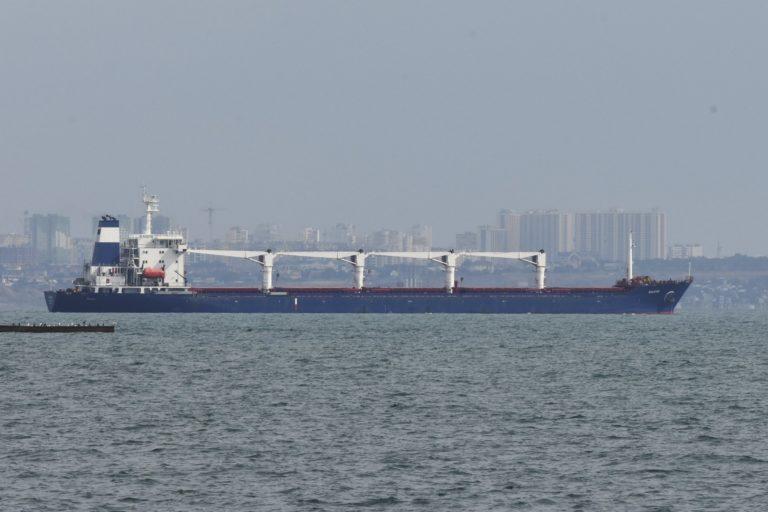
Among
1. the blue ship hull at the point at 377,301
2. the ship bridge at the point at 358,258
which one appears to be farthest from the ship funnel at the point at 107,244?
the ship bridge at the point at 358,258

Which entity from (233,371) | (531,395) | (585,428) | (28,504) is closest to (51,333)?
(233,371)

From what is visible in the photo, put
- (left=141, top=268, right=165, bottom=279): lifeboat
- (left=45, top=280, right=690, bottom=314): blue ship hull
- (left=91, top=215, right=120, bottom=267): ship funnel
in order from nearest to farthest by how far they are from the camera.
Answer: (left=45, top=280, right=690, bottom=314): blue ship hull → (left=141, top=268, right=165, bottom=279): lifeboat → (left=91, top=215, right=120, bottom=267): ship funnel

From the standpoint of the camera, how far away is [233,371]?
69.8 m

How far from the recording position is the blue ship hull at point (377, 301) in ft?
524

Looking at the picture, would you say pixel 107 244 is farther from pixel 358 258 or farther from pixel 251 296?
pixel 358 258

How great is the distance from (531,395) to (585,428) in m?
11.2

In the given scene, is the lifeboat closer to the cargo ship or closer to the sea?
the cargo ship

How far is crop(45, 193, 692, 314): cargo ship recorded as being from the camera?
16000cm

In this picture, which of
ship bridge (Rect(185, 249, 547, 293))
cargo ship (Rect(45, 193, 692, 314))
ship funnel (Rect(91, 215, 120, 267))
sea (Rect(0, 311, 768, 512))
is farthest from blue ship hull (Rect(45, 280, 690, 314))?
sea (Rect(0, 311, 768, 512))

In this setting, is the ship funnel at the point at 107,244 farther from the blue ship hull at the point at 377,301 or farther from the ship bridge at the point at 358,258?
the ship bridge at the point at 358,258

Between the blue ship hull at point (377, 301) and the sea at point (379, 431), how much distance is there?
7381cm

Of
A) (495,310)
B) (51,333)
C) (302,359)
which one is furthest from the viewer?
(495,310)

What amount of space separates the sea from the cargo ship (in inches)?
2915

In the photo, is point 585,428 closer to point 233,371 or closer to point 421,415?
point 421,415
